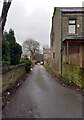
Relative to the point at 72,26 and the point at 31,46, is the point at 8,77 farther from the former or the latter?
the point at 31,46

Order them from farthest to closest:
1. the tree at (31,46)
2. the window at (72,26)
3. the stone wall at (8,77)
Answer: the tree at (31,46)
the window at (72,26)
the stone wall at (8,77)

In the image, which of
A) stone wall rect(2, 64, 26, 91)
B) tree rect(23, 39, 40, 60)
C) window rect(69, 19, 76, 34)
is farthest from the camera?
tree rect(23, 39, 40, 60)

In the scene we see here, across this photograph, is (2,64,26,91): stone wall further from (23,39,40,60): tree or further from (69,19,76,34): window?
(23,39,40,60): tree

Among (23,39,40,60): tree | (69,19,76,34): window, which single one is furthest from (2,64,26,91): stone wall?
(23,39,40,60): tree

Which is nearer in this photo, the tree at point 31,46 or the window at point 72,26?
the window at point 72,26

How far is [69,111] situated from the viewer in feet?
12.2

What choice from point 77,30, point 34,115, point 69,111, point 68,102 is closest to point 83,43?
point 77,30

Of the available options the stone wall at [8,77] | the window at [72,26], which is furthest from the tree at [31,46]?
the stone wall at [8,77]

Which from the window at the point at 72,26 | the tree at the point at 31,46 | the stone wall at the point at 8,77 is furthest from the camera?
the tree at the point at 31,46

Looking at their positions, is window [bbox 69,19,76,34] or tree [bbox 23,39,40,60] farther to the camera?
tree [bbox 23,39,40,60]

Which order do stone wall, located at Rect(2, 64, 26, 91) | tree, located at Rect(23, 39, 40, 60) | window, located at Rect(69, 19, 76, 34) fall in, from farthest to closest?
tree, located at Rect(23, 39, 40, 60) < window, located at Rect(69, 19, 76, 34) < stone wall, located at Rect(2, 64, 26, 91)

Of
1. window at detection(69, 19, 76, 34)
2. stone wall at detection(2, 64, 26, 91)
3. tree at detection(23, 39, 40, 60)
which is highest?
tree at detection(23, 39, 40, 60)

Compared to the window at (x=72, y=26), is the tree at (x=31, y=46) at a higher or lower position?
higher

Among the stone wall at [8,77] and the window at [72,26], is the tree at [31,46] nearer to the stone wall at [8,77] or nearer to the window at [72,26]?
the window at [72,26]
